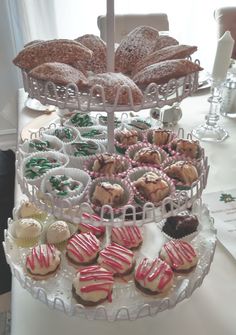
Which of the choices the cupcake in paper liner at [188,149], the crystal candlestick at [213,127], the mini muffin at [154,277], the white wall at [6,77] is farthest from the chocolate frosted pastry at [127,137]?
the white wall at [6,77]

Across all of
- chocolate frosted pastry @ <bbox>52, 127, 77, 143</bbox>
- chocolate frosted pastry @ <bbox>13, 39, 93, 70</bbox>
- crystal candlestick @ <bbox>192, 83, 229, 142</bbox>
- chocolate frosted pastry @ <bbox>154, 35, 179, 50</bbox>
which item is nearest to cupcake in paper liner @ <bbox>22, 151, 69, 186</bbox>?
chocolate frosted pastry @ <bbox>52, 127, 77, 143</bbox>

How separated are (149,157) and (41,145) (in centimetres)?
27

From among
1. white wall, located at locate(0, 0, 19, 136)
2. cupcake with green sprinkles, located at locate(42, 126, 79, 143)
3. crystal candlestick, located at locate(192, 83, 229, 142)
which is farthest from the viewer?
white wall, located at locate(0, 0, 19, 136)

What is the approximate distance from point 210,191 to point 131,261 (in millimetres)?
435

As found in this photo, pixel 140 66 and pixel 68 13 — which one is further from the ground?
pixel 140 66

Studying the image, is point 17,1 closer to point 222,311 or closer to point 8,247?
point 8,247

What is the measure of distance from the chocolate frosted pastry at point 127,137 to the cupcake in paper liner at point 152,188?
0.21 meters

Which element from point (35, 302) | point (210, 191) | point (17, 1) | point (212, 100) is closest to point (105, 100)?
point (35, 302)

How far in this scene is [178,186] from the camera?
79 cm

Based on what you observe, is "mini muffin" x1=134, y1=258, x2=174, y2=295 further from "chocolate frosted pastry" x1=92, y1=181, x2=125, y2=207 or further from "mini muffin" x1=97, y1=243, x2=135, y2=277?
"chocolate frosted pastry" x1=92, y1=181, x2=125, y2=207

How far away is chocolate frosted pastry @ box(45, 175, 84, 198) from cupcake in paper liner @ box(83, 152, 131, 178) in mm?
45

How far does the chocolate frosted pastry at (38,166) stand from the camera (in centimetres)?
82

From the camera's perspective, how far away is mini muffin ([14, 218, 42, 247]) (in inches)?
33.7

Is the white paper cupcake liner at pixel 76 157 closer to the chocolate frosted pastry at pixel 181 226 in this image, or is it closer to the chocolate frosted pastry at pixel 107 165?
the chocolate frosted pastry at pixel 107 165
